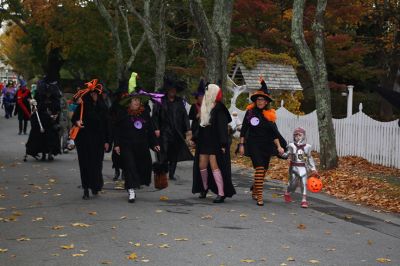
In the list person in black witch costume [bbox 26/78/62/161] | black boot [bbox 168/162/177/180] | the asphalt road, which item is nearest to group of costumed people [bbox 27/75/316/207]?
the asphalt road

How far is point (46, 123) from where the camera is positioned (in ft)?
61.2

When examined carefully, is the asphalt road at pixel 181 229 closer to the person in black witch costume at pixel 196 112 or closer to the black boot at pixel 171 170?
the person in black witch costume at pixel 196 112

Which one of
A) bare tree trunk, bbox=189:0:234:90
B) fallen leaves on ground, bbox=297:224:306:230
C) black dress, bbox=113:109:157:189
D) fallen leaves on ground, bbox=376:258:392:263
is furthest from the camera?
bare tree trunk, bbox=189:0:234:90

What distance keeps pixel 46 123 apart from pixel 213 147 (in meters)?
7.69

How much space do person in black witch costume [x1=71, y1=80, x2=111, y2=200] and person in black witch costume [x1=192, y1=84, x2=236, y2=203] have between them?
152 cm

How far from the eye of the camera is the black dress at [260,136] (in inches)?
473

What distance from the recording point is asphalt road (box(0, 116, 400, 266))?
7.71 metres

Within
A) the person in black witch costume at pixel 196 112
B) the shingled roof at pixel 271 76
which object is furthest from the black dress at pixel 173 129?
the shingled roof at pixel 271 76

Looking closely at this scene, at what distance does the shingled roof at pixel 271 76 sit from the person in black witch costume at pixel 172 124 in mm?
18602

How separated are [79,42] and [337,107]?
50.4 feet

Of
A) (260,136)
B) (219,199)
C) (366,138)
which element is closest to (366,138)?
(366,138)

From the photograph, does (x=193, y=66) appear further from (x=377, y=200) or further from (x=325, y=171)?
(x=377, y=200)

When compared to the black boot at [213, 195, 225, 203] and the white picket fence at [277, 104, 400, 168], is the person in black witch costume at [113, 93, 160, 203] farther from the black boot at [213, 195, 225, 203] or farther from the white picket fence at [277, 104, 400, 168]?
the white picket fence at [277, 104, 400, 168]

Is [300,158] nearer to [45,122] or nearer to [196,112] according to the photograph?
[196,112]
